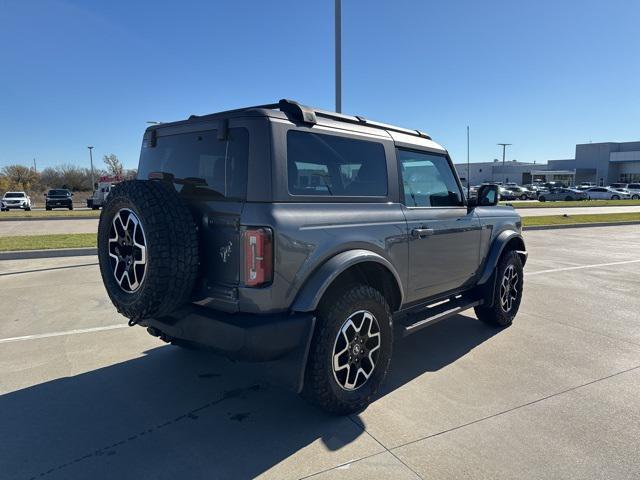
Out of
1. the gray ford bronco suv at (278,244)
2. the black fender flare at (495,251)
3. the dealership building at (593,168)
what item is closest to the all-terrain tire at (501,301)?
the black fender flare at (495,251)

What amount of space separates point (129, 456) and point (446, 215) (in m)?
3.20

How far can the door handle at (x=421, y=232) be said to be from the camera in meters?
3.74

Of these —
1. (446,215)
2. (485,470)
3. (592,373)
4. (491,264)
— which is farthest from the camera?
(491,264)

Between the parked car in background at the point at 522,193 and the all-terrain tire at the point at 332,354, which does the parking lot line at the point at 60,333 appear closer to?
the all-terrain tire at the point at 332,354

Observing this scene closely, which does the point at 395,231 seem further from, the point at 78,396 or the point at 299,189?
the point at 78,396

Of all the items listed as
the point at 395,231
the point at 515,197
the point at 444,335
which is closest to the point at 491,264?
the point at 444,335

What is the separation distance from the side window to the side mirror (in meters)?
0.34

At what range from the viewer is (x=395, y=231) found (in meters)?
3.56

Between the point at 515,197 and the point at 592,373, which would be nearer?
→ the point at 592,373

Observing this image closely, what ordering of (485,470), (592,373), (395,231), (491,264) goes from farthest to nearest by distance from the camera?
(491,264)
(592,373)
(395,231)
(485,470)

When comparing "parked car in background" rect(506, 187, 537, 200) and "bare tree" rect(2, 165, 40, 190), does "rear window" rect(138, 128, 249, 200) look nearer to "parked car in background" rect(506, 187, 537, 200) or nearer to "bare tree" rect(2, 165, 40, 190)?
"parked car in background" rect(506, 187, 537, 200)

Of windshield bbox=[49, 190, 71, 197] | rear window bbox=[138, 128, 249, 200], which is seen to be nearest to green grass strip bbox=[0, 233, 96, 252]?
rear window bbox=[138, 128, 249, 200]

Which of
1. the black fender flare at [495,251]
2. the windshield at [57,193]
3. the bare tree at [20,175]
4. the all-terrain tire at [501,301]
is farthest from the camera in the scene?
the bare tree at [20,175]

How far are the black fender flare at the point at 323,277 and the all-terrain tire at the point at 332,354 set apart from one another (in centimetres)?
20
